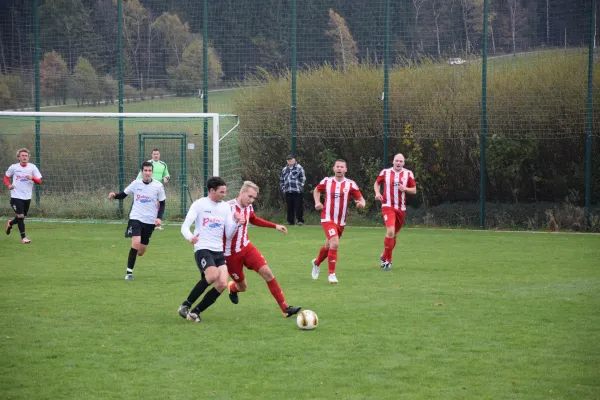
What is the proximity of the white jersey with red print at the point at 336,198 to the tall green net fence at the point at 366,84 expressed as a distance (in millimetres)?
10428

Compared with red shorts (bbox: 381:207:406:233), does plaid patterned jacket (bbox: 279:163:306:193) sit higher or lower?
higher

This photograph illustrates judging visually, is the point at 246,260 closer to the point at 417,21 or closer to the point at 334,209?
the point at 334,209

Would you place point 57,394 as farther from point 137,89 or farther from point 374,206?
point 137,89

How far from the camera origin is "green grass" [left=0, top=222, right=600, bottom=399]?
7.14 metres

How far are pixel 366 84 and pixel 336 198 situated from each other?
40.9 ft

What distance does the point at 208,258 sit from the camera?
387 inches

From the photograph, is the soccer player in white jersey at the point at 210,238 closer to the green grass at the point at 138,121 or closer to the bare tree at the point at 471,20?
the green grass at the point at 138,121

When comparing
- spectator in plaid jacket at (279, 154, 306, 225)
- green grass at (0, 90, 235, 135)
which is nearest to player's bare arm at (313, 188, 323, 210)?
spectator in plaid jacket at (279, 154, 306, 225)

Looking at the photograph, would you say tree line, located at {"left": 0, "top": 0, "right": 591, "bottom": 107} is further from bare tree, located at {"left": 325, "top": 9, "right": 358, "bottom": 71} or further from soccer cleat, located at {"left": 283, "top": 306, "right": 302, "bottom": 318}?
soccer cleat, located at {"left": 283, "top": 306, "right": 302, "bottom": 318}

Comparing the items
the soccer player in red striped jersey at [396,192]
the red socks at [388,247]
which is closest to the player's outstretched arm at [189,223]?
the red socks at [388,247]

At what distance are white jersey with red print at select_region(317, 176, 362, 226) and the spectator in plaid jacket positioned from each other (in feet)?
30.4

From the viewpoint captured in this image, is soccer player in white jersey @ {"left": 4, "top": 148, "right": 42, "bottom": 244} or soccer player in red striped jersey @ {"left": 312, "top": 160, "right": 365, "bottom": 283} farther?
soccer player in white jersey @ {"left": 4, "top": 148, "right": 42, "bottom": 244}

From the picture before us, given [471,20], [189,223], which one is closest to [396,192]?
[189,223]

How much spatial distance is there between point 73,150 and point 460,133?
11.9 m
